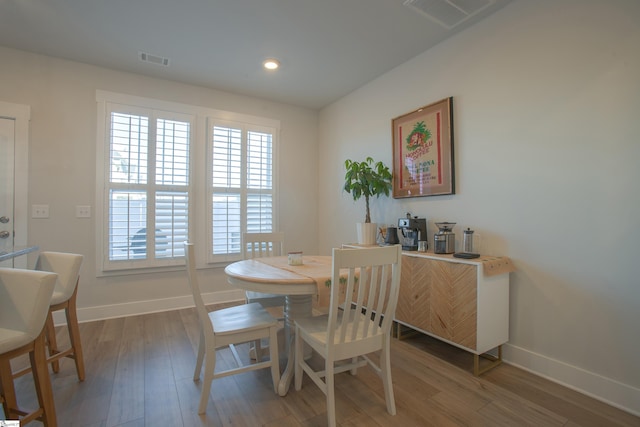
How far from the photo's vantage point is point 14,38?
2629 millimetres

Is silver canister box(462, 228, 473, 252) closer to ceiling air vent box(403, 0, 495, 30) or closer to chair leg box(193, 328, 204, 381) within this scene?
ceiling air vent box(403, 0, 495, 30)

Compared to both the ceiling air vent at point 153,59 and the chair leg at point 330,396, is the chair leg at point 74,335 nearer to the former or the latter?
the chair leg at point 330,396

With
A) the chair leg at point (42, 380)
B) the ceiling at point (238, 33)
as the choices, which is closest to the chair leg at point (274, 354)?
the chair leg at point (42, 380)

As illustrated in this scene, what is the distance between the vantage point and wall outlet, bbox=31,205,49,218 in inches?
112

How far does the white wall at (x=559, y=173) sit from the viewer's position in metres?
1.72

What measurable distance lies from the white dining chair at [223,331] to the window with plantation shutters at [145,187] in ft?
6.10

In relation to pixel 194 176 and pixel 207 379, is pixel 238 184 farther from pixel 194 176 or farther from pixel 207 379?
pixel 207 379

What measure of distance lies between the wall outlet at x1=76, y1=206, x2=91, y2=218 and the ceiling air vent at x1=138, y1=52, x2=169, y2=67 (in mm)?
1694

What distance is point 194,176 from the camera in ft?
11.7

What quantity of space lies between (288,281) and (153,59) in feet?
9.43

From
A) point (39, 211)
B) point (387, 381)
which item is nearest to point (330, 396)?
point (387, 381)

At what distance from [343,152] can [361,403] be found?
305cm

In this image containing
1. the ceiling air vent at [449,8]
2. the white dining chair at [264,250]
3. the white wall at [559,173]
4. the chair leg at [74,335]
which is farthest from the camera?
the white dining chair at [264,250]

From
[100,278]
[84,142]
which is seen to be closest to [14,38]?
[84,142]
